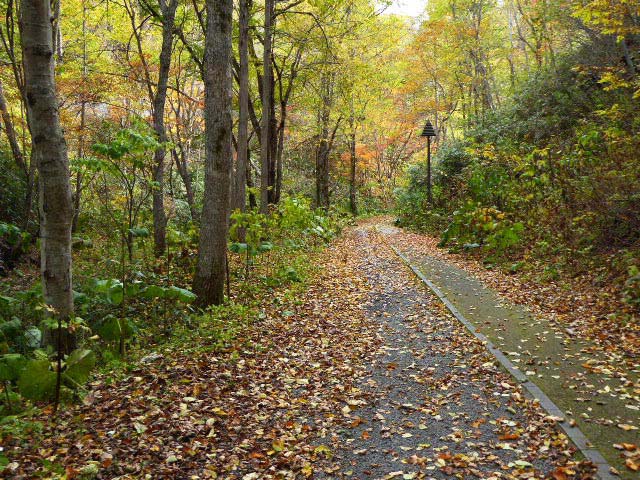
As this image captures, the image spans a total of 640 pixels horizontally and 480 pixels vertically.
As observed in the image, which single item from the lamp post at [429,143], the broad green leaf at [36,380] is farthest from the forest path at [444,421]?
the lamp post at [429,143]

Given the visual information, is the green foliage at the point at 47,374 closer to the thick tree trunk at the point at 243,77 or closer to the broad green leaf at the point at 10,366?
the broad green leaf at the point at 10,366

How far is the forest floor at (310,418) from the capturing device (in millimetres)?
3676

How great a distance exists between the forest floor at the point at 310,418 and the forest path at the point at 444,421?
1 cm

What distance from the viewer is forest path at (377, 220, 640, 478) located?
4.01 meters

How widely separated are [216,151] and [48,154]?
9.03ft

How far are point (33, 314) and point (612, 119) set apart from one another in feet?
39.7

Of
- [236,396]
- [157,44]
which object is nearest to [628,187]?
[236,396]

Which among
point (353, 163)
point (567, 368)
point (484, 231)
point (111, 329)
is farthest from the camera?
point (353, 163)

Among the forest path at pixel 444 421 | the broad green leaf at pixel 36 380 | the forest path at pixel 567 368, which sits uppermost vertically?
the broad green leaf at pixel 36 380

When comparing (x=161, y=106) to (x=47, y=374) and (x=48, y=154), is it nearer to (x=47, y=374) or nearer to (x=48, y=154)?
(x=48, y=154)

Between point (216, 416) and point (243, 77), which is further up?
point (243, 77)

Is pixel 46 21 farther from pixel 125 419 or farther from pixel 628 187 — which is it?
pixel 628 187

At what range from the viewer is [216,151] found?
711cm

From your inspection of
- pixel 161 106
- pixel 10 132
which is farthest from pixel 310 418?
pixel 10 132
